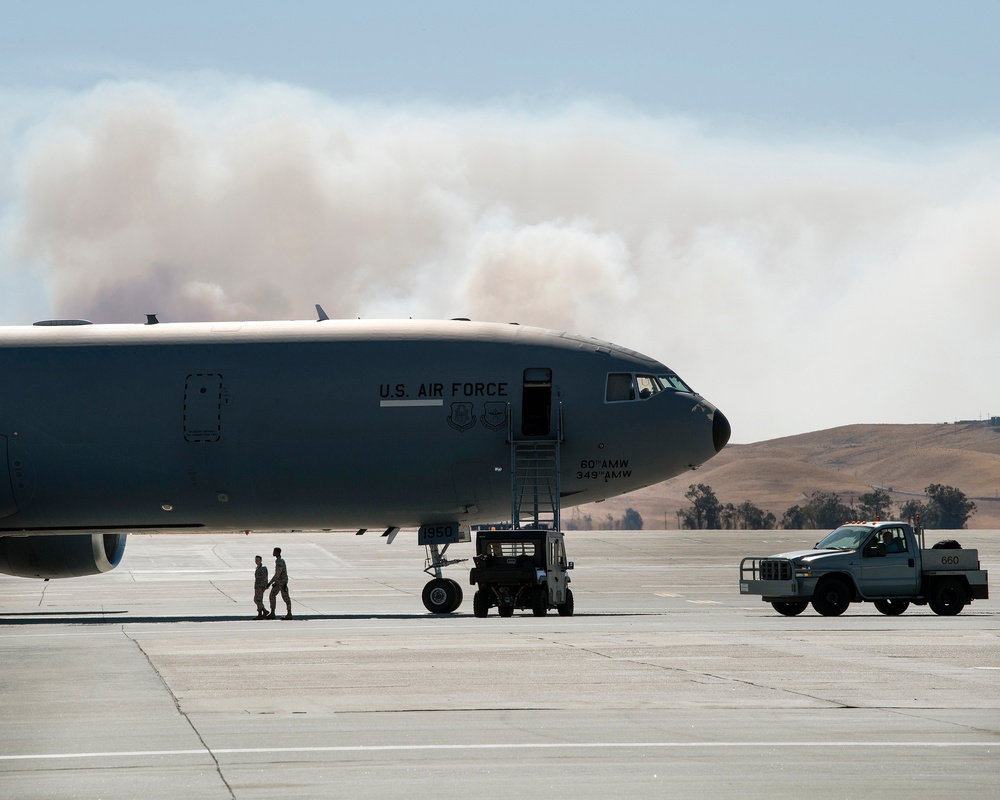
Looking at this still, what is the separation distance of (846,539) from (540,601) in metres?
8.38

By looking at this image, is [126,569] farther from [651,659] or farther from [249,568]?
[651,659]

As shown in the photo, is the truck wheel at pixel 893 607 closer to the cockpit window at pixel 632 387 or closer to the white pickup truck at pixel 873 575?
the white pickup truck at pixel 873 575

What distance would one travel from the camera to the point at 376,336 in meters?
32.9

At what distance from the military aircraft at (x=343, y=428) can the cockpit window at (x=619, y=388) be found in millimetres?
34

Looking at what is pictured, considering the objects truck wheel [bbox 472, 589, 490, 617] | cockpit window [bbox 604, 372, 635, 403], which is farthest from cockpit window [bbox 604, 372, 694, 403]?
truck wheel [bbox 472, 589, 490, 617]

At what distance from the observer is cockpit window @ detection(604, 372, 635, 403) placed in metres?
32.4

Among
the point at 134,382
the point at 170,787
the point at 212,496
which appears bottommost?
the point at 170,787

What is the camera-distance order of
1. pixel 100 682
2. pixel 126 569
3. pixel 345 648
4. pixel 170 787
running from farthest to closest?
pixel 126 569 < pixel 345 648 < pixel 100 682 < pixel 170 787

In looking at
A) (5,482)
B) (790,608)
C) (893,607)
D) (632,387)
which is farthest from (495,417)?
(5,482)

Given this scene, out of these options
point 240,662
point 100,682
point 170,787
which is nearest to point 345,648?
point 240,662

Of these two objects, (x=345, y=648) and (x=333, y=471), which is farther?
(x=333, y=471)

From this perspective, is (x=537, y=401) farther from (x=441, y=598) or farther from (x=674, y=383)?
(x=441, y=598)

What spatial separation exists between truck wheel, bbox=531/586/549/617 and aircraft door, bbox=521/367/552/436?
13.3ft

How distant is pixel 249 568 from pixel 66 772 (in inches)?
2126
